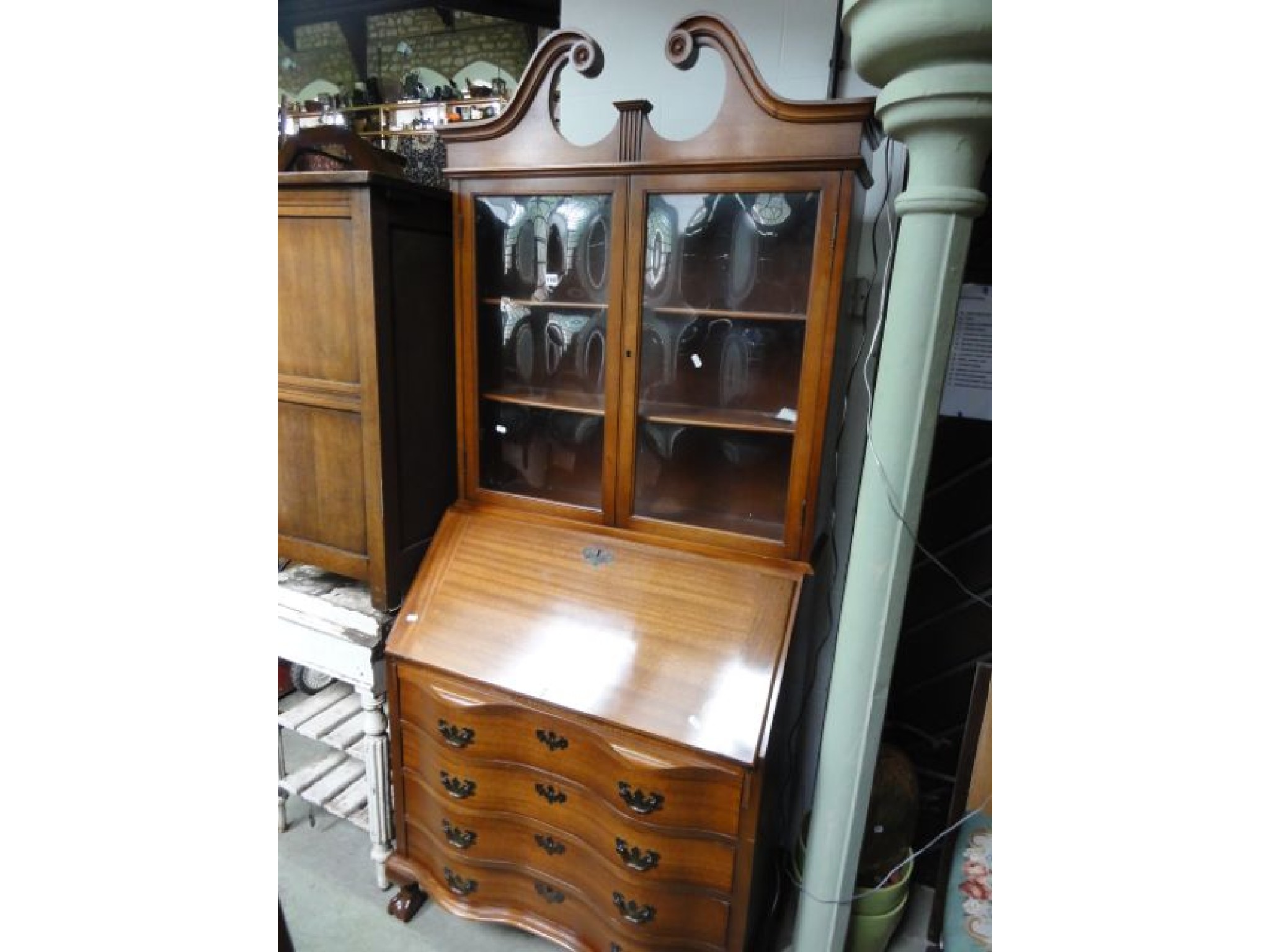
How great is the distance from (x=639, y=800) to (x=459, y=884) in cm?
65

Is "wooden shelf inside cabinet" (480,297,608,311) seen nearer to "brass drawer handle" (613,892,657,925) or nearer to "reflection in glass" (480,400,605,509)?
"reflection in glass" (480,400,605,509)

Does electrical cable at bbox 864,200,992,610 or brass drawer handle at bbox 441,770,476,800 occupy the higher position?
electrical cable at bbox 864,200,992,610

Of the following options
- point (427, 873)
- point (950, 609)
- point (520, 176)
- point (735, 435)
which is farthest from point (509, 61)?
point (427, 873)

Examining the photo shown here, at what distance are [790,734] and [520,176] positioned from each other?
5.11ft

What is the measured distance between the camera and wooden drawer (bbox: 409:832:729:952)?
1389 millimetres

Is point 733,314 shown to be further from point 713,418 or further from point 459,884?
point 459,884

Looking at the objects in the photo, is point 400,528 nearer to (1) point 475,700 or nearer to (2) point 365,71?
(1) point 475,700

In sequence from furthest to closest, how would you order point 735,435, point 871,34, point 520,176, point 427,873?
point 427,873 < point 735,435 < point 520,176 < point 871,34

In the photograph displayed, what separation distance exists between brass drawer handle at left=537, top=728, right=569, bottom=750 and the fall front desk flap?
0.09 metres

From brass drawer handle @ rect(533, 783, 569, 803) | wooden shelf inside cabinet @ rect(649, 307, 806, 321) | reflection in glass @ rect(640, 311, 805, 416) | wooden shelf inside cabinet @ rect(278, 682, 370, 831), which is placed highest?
wooden shelf inside cabinet @ rect(649, 307, 806, 321)

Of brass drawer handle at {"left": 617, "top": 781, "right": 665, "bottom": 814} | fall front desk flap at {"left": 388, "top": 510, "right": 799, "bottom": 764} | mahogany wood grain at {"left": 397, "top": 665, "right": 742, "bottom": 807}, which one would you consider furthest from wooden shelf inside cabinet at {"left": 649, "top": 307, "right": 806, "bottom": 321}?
brass drawer handle at {"left": 617, "top": 781, "right": 665, "bottom": 814}

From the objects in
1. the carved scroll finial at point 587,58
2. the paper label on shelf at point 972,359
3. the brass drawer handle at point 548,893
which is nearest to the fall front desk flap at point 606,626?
the brass drawer handle at point 548,893

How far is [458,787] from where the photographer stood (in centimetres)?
156

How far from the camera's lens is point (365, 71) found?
3.61 metres
